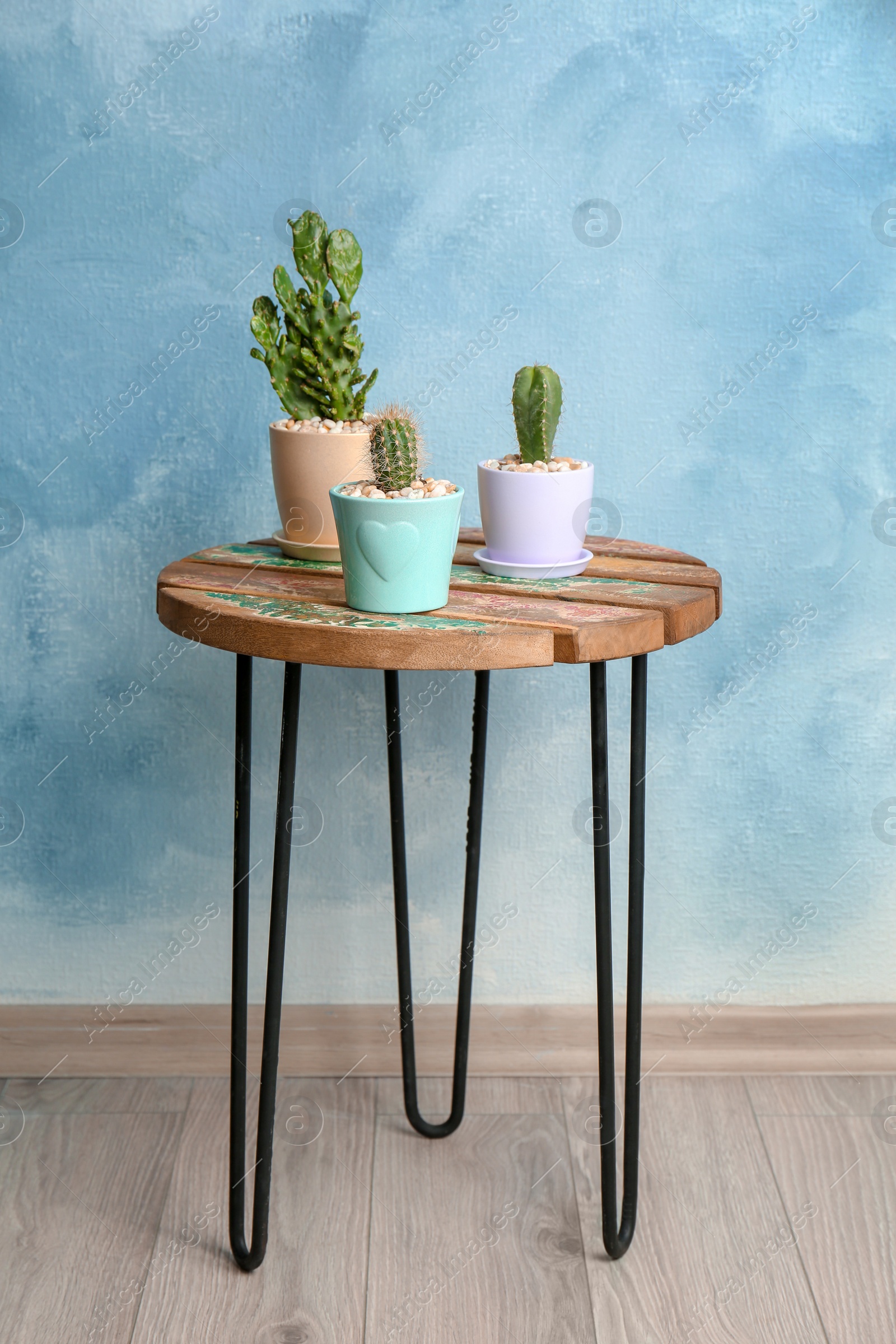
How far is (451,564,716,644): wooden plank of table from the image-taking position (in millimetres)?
1127

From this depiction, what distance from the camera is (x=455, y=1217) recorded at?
4.75 ft

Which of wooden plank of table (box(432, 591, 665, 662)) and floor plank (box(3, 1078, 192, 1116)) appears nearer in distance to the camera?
wooden plank of table (box(432, 591, 665, 662))

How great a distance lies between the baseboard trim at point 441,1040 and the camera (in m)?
1.75

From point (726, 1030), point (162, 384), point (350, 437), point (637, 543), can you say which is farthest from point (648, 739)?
point (162, 384)

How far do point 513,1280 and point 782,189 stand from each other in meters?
1.39

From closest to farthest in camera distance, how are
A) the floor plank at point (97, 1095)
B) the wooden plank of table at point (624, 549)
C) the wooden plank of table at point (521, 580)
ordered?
the wooden plank of table at point (521, 580) < the wooden plank of table at point (624, 549) < the floor plank at point (97, 1095)

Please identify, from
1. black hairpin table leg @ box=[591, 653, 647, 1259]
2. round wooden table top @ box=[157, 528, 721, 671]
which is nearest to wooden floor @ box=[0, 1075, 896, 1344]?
black hairpin table leg @ box=[591, 653, 647, 1259]

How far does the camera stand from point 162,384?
1595 millimetres

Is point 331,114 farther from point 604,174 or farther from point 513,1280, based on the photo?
point 513,1280

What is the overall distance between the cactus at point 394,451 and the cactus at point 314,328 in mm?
185

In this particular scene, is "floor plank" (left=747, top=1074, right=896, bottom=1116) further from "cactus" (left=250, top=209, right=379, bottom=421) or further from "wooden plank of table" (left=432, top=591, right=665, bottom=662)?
"cactus" (left=250, top=209, right=379, bottom=421)

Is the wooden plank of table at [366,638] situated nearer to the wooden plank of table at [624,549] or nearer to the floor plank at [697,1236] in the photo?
the wooden plank of table at [624,549]

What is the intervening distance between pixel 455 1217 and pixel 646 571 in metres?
0.82

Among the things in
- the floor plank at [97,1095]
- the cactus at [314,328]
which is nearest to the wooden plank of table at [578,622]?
the cactus at [314,328]
